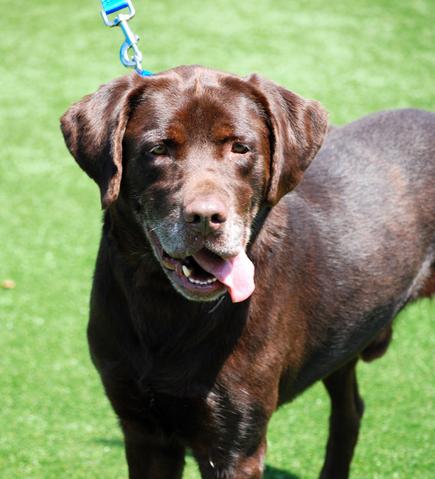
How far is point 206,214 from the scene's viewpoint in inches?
111

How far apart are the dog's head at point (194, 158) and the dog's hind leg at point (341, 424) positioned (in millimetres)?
1565

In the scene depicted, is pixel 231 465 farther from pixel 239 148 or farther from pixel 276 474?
pixel 276 474

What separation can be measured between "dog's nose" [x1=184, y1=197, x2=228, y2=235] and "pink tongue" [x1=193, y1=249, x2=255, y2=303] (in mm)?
162

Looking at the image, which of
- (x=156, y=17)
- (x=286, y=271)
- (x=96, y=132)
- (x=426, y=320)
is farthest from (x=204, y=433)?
(x=156, y=17)

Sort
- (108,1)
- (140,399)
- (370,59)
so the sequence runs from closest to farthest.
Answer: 1. (140,399)
2. (108,1)
3. (370,59)

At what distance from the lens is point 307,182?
12.6ft

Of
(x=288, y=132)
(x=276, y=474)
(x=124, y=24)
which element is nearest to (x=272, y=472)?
(x=276, y=474)

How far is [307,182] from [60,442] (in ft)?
6.30

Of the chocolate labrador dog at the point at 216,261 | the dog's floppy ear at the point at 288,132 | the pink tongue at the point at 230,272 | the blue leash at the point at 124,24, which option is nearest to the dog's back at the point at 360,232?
the chocolate labrador dog at the point at 216,261

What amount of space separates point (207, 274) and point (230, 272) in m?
0.08

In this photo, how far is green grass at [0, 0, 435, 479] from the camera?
185 inches

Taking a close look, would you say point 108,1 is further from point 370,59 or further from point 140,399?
point 370,59

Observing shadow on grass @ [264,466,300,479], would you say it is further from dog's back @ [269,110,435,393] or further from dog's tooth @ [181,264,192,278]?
dog's tooth @ [181,264,192,278]

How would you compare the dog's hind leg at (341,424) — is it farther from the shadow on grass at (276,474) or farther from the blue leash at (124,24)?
the blue leash at (124,24)
